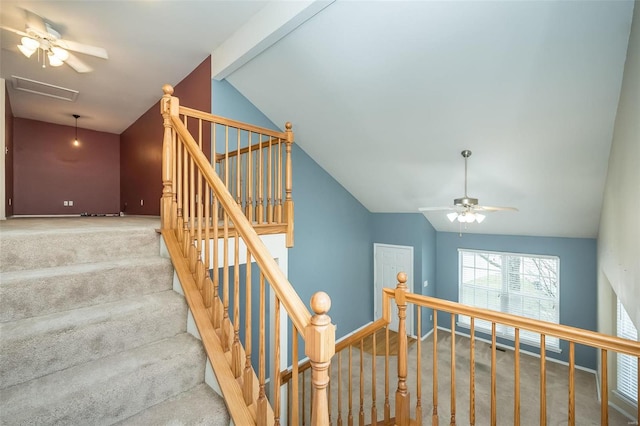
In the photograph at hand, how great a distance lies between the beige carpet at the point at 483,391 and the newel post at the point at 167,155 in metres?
2.86

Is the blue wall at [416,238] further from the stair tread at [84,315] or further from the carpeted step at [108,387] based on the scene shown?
the carpeted step at [108,387]

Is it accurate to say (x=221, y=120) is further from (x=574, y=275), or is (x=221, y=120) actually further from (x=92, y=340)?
(x=574, y=275)

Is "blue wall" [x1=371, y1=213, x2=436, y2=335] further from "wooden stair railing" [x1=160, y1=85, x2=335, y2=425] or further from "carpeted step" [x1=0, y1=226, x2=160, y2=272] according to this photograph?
"carpeted step" [x1=0, y1=226, x2=160, y2=272]

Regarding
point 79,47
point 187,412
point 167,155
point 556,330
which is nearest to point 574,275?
point 556,330

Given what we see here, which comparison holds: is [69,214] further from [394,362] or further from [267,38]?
[394,362]

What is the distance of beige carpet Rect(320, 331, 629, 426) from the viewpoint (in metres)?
3.87

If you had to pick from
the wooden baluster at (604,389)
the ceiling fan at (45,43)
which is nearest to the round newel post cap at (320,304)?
the wooden baluster at (604,389)

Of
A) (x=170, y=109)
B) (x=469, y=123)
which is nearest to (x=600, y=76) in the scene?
(x=469, y=123)

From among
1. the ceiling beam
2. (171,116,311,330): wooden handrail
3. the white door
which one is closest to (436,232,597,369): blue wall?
the white door

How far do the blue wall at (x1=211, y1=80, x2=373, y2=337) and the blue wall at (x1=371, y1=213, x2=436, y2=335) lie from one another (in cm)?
31

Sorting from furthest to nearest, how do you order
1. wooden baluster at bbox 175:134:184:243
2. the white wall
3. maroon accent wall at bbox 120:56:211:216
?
maroon accent wall at bbox 120:56:211:216, wooden baluster at bbox 175:134:184:243, the white wall

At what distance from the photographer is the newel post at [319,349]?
1.04 m

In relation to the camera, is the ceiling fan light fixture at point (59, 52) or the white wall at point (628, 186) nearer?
the white wall at point (628, 186)

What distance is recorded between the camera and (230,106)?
394cm
